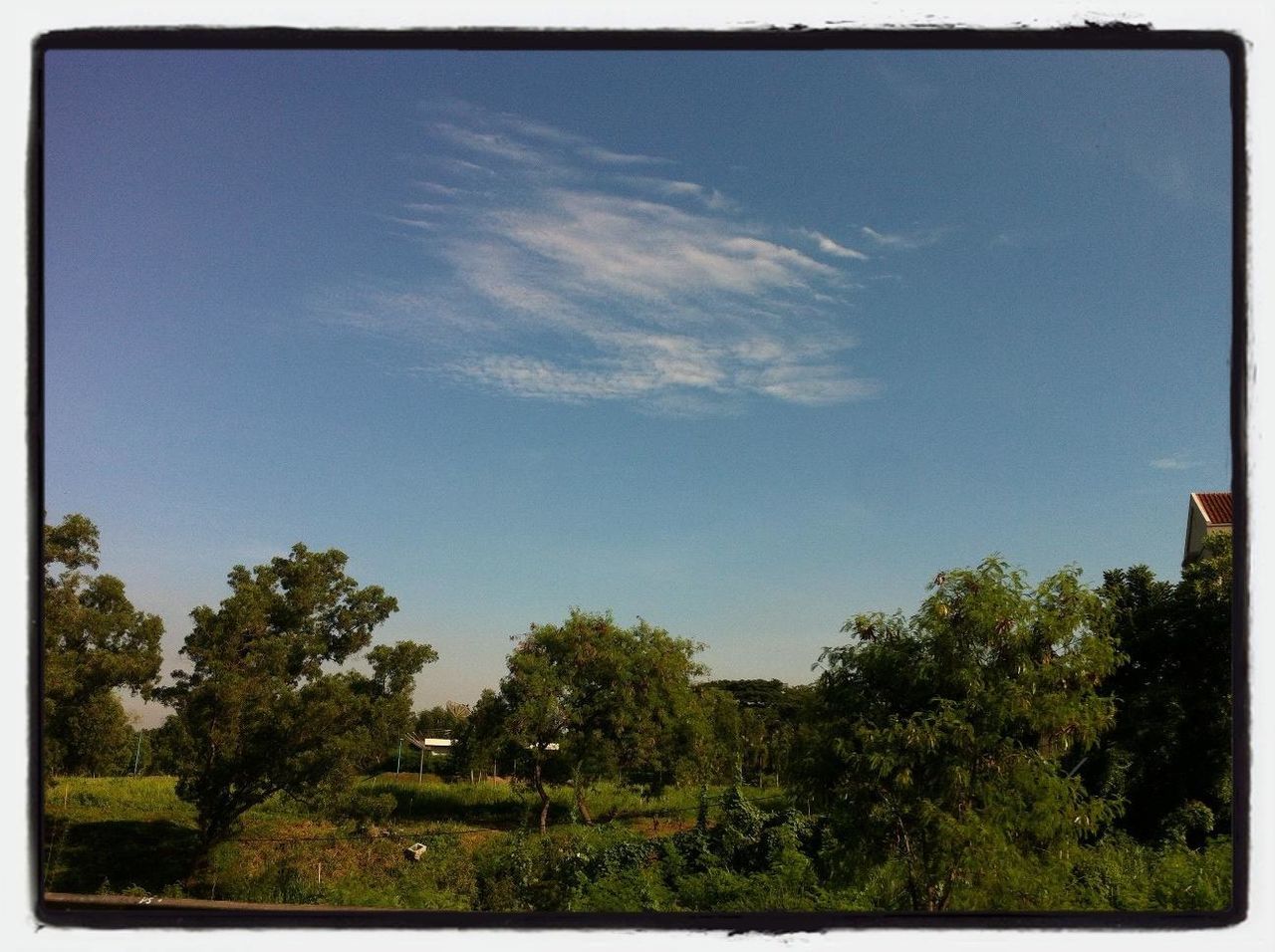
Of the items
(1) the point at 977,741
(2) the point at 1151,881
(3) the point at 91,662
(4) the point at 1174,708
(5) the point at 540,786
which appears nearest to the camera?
(1) the point at 977,741

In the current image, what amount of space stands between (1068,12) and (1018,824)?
309 cm

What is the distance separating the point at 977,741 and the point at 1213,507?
11.3 m

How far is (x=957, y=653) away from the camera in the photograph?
143 inches

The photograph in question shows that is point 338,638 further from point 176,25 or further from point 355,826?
point 176,25

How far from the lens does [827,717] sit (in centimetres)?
399

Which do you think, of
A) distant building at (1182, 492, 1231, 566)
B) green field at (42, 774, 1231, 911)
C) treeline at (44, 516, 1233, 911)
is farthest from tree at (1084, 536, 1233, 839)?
distant building at (1182, 492, 1231, 566)

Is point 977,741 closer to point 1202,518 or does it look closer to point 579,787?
point 579,787

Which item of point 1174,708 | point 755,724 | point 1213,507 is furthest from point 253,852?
point 1213,507

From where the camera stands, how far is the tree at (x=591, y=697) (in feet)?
30.1

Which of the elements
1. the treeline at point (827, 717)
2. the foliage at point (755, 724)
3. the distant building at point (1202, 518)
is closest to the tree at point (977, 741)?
the treeline at point (827, 717)

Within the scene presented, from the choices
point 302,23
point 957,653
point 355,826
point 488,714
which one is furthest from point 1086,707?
point 488,714

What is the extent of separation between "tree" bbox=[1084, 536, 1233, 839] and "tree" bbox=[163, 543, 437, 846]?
19.0 ft

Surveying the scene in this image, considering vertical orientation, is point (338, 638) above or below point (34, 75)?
below

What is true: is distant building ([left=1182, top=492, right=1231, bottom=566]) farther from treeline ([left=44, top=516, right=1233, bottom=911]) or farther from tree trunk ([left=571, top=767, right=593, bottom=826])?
tree trunk ([left=571, top=767, right=593, bottom=826])
